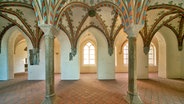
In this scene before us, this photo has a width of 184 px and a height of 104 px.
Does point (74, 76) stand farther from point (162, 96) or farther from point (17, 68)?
point (17, 68)

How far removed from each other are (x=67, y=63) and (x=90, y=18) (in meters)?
3.93

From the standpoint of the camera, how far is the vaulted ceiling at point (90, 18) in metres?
4.83

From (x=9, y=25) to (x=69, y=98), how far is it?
7.43m

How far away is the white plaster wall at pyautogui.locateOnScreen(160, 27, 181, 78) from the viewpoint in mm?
8188

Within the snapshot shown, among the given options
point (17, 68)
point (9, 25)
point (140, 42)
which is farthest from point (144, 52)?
point (17, 68)

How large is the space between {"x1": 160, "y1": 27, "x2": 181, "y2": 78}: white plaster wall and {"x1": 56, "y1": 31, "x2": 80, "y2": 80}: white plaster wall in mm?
7751

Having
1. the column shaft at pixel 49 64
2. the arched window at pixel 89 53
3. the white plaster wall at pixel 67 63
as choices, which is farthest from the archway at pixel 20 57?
the column shaft at pixel 49 64

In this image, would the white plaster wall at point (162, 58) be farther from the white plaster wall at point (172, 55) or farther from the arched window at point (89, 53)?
the arched window at point (89, 53)

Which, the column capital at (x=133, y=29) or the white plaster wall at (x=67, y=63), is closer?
the column capital at (x=133, y=29)

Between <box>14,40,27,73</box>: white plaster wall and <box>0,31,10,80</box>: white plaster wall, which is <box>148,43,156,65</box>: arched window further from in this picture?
<box>14,40,27,73</box>: white plaster wall

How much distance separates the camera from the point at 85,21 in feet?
22.8

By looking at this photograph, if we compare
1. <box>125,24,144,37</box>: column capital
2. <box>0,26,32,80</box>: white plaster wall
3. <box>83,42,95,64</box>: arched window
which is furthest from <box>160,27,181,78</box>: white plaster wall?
<box>0,26,32,80</box>: white plaster wall

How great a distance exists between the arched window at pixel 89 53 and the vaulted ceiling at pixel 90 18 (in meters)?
3.91

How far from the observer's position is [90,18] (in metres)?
6.77
